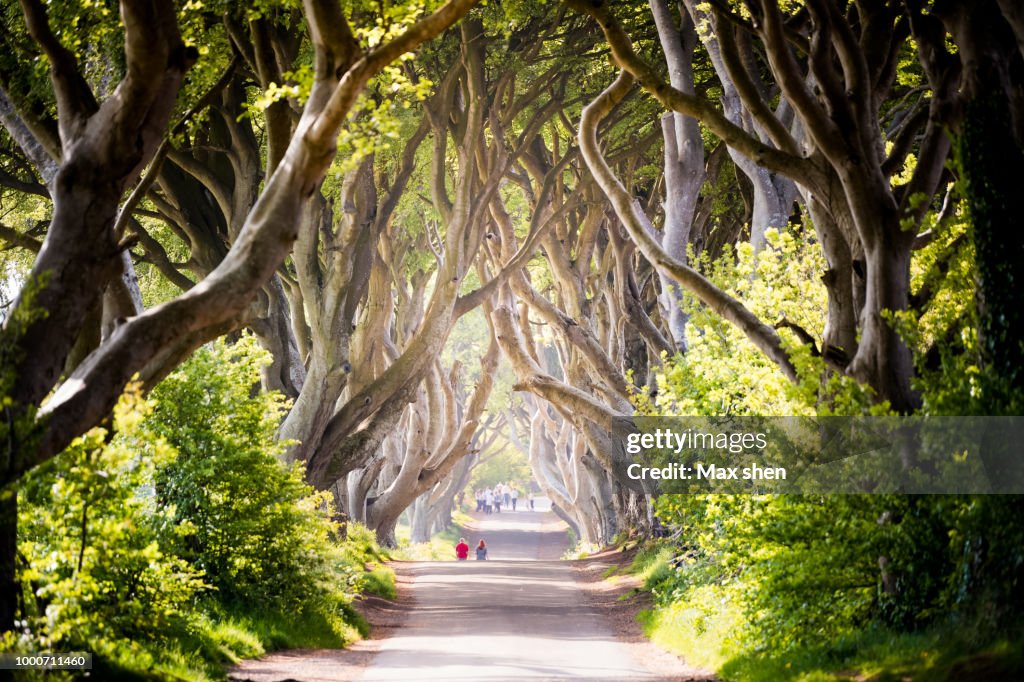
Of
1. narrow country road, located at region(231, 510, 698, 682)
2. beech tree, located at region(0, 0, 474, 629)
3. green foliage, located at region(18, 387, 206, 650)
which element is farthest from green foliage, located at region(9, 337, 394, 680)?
narrow country road, located at region(231, 510, 698, 682)

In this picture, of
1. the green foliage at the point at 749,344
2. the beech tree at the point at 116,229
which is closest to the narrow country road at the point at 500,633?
the green foliage at the point at 749,344

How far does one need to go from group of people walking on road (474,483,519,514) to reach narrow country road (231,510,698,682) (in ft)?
185

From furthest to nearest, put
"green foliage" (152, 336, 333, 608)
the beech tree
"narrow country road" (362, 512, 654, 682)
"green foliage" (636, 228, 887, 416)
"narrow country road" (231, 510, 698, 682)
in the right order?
"green foliage" (152, 336, 333, 608), "green foliage" (636, 228, 887, 416), "narrow country road" (362, 512, 654, 682), "narrow country road" (231, 510, 698, 682), the beech tree

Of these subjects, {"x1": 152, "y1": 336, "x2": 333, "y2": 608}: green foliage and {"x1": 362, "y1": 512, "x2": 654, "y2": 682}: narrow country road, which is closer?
{"x1": 362, "y1": 512, "x2": 654, "y2": 682}: narrow country road

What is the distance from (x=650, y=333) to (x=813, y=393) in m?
11.8

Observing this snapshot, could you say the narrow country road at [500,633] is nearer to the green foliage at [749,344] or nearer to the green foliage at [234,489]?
the green foliage at [234,489]

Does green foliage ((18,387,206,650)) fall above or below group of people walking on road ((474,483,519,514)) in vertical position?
above

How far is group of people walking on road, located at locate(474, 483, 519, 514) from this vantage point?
81.1 metres

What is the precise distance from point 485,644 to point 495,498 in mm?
67738

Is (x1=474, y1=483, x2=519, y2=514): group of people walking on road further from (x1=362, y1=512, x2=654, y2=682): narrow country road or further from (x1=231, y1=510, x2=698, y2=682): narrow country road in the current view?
(x1=231, y1=510, x2=698, y2=682): narrow country road

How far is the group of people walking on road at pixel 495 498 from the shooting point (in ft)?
266

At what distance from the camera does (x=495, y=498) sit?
8056 centimetres

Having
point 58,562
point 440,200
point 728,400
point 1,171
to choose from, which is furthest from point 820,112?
point 1,171

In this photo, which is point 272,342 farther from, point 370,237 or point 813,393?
point 813,393
